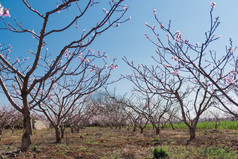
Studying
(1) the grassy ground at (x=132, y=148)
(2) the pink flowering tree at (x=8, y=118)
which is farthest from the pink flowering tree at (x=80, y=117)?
(2) the pink flowering tree at (x=8, y=118)

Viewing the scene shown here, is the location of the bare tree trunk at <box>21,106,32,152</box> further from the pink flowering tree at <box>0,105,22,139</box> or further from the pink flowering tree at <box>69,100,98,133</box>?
the pink flowering tree at <box>0,105,22,139</box>

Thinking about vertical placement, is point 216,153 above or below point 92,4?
below

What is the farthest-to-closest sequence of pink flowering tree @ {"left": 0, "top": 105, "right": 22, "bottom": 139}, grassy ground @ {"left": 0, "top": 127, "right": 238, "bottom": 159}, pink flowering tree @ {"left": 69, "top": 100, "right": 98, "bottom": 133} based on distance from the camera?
pink flowering tree @ {"left": 0, "top": 105, "right": 22, "bottom": 139} < pink flowering tree @ {"left": 69, "top": 100, "right": 98, "bottom": 133} < grassy ground @ {"left": 0, "top": 127, "right": 238, "bottom": 159}

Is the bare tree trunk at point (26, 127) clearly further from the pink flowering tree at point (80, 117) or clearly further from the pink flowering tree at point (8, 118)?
the pink flowering tree at point (8, 118)

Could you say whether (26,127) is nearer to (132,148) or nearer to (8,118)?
(132,148)

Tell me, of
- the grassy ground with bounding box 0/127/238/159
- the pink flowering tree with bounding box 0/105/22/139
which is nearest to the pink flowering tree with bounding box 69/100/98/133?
the grassy ground with bounding box 0/127/238/159

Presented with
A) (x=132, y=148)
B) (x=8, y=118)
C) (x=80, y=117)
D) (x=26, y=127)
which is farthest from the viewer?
(x=8, y=118)

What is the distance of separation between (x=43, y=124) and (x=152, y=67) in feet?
67.8

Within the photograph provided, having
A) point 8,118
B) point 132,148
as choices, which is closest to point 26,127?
point 132,148

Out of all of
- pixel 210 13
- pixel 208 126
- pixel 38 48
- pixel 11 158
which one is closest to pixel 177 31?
pixel 210 13

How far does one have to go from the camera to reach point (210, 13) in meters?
3.84

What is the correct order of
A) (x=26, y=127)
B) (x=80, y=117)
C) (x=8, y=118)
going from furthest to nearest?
(x=8, y=118) < (x=80, y=117) < (x=26, y=127)

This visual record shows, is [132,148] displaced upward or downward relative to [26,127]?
downward

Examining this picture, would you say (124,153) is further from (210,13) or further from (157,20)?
(210,13)
